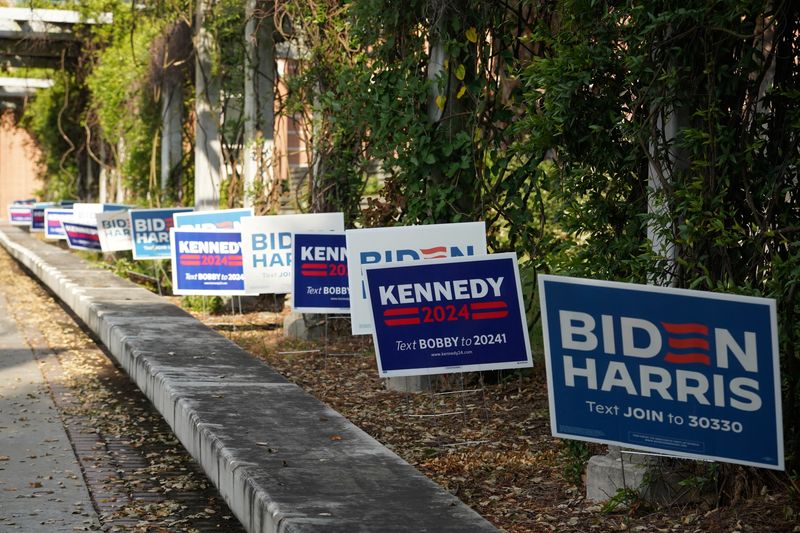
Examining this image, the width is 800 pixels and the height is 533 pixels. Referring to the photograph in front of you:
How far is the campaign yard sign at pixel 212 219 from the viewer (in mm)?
13695

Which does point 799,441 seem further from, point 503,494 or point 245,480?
point 245,480

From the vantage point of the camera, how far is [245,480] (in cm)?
550

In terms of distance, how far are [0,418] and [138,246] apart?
7777 mm

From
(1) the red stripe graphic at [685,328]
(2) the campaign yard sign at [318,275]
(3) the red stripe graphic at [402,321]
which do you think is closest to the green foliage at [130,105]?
(2) the campaign yard sign at [318,275]

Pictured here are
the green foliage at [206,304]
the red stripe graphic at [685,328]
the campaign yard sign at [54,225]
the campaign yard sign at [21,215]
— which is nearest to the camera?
the red stripe graphic at [685,328]

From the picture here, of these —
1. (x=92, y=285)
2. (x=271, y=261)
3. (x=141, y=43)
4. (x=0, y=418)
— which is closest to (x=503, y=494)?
(x=0, y=418)

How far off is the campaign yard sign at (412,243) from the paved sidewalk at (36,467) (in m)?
2.36

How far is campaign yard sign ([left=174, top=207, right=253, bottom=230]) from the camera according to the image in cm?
1370

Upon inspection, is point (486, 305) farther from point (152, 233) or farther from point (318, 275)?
point (152, 233)

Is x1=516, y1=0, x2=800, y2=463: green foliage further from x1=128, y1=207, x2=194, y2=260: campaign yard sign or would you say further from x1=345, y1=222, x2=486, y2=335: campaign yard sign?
x1=128, y1=207, x2=194, y2=260: campaign yard sign

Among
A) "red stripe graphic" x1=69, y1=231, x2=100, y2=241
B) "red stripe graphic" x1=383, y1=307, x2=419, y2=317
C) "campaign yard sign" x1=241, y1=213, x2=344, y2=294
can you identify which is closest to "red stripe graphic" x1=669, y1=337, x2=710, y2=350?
"red stripe graphic" x1=383, y1=307, x2=419, y2=317

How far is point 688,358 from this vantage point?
4965mm

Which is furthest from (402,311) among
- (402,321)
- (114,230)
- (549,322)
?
(114,230)

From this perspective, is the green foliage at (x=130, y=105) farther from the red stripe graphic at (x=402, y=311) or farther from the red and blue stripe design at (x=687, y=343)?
the red and blue stripe design at (x=687, y=343)
